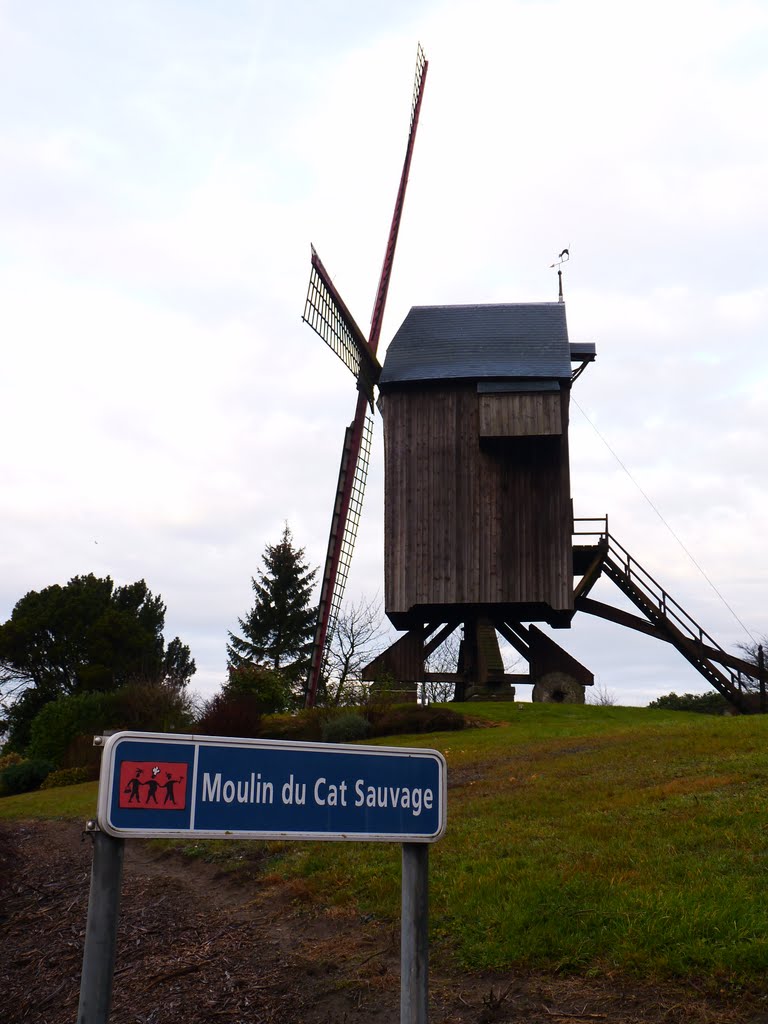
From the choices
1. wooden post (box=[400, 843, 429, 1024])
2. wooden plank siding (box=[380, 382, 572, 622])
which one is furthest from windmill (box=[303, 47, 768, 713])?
wooden post (box=[400, 843, 429, 1024])

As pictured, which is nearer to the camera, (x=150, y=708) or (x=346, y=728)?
(x=346, y=728)

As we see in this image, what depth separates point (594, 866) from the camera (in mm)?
8438

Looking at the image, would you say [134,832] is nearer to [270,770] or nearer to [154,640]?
[270,770]

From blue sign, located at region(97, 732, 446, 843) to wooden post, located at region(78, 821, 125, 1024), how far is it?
95 millimetres

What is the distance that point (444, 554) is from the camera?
31.2 metres

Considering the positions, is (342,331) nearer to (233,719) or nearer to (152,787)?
(233,719)

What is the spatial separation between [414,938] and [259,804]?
920mm

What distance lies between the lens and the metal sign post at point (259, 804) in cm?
362

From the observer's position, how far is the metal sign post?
11.9 ft

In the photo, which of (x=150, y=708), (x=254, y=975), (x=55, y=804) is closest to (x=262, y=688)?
(x=150, y=708)

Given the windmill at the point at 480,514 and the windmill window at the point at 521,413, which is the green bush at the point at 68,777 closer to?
Result: the windmill at the point at 480,514

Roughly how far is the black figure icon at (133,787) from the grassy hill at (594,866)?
4.08 meters

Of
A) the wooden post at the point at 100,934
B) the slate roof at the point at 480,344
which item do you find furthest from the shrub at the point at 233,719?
the wooden post at the point at 100,934

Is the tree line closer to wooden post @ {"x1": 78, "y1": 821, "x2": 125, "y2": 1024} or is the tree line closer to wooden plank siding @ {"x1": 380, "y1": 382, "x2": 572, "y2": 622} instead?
wooden plank siding @ {"x1": 380, "y1": 382, "x2": 572, "y2": 622}
